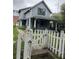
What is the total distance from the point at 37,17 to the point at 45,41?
0.93 feet

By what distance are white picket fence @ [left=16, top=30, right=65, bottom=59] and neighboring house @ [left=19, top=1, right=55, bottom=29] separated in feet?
0.23

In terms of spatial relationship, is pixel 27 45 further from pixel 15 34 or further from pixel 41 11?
pixel 41 11

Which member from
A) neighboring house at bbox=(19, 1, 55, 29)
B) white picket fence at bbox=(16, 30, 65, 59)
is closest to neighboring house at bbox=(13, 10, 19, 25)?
neighboring house at bbox=(19, 1, 55, 29)

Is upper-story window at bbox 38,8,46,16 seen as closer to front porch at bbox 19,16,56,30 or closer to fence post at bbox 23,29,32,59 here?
front porch at bbox 19,16,56,30

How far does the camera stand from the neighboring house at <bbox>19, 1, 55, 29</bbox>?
1.82 m

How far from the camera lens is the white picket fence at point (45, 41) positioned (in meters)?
1.82

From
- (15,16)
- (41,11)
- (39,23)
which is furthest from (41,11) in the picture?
(15,16)

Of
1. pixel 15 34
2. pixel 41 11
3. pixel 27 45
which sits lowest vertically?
pixel 27 45

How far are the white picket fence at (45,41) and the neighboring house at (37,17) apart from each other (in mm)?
69

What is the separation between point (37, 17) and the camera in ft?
6.20
